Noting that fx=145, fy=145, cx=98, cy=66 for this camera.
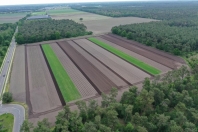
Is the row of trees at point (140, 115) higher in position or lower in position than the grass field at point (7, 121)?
higher

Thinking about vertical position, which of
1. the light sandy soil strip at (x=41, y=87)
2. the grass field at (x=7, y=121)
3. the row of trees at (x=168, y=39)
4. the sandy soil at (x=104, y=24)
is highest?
the sandy soil at (x=104, y=24)

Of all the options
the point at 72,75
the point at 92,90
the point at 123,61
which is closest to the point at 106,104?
the point at 92,90

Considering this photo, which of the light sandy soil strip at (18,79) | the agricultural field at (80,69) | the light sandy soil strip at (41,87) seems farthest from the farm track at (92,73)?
the light sandy soil strip at (18,79)

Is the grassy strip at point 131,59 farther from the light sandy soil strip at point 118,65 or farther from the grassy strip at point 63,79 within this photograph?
the grassy strip at point 63,79

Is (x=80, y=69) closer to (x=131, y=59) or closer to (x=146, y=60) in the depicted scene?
(x=131, y=59)

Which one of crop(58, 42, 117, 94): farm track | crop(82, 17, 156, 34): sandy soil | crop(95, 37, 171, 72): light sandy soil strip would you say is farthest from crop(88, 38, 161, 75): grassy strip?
crop(82, 17, 156, 34): sandy soil

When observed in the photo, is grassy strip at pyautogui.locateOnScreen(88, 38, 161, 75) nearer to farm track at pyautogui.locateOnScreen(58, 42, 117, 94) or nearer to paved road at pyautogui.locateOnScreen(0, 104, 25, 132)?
farm track at pyautogui.locateOnScreen(58, 42, 117, 94)
